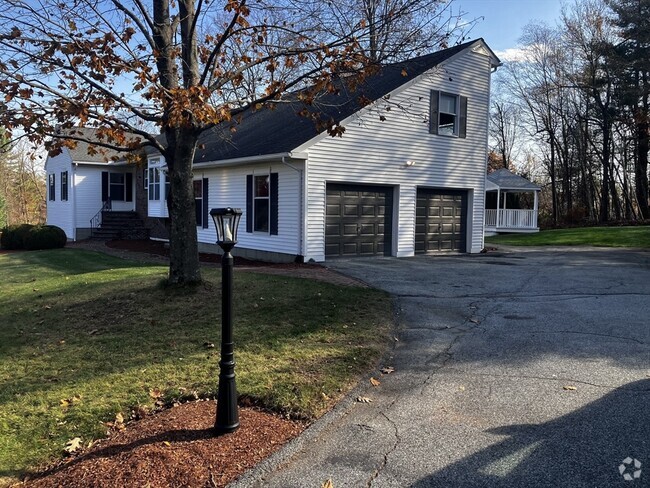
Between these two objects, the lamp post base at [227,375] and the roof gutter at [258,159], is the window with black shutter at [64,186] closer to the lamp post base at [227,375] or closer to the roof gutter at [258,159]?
the roof gutter at [258,159]

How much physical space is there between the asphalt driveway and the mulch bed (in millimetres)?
203

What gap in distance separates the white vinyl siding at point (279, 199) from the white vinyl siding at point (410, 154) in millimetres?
480

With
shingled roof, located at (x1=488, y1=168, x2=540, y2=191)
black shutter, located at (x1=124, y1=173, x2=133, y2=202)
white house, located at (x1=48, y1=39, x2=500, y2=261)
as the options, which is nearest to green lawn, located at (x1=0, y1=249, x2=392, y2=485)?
white house, located at (x1=48, y1=39, x2=500, y2=261)

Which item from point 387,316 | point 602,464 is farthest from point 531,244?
point 602,464

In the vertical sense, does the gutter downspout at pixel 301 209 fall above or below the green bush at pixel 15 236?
above

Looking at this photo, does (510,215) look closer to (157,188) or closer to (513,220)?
(513,220)

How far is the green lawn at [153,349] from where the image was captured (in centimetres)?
450

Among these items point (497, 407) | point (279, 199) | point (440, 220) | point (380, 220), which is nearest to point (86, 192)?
point (279, 199)

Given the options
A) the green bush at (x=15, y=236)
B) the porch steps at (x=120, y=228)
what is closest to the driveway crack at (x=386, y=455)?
the green bush at (x=15, y=236)

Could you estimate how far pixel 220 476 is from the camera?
11.4ft

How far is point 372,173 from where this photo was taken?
15195 millimetres

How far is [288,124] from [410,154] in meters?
3.97

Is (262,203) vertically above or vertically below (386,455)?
above

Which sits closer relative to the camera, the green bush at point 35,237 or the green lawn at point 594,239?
the green bush at point 35,237
